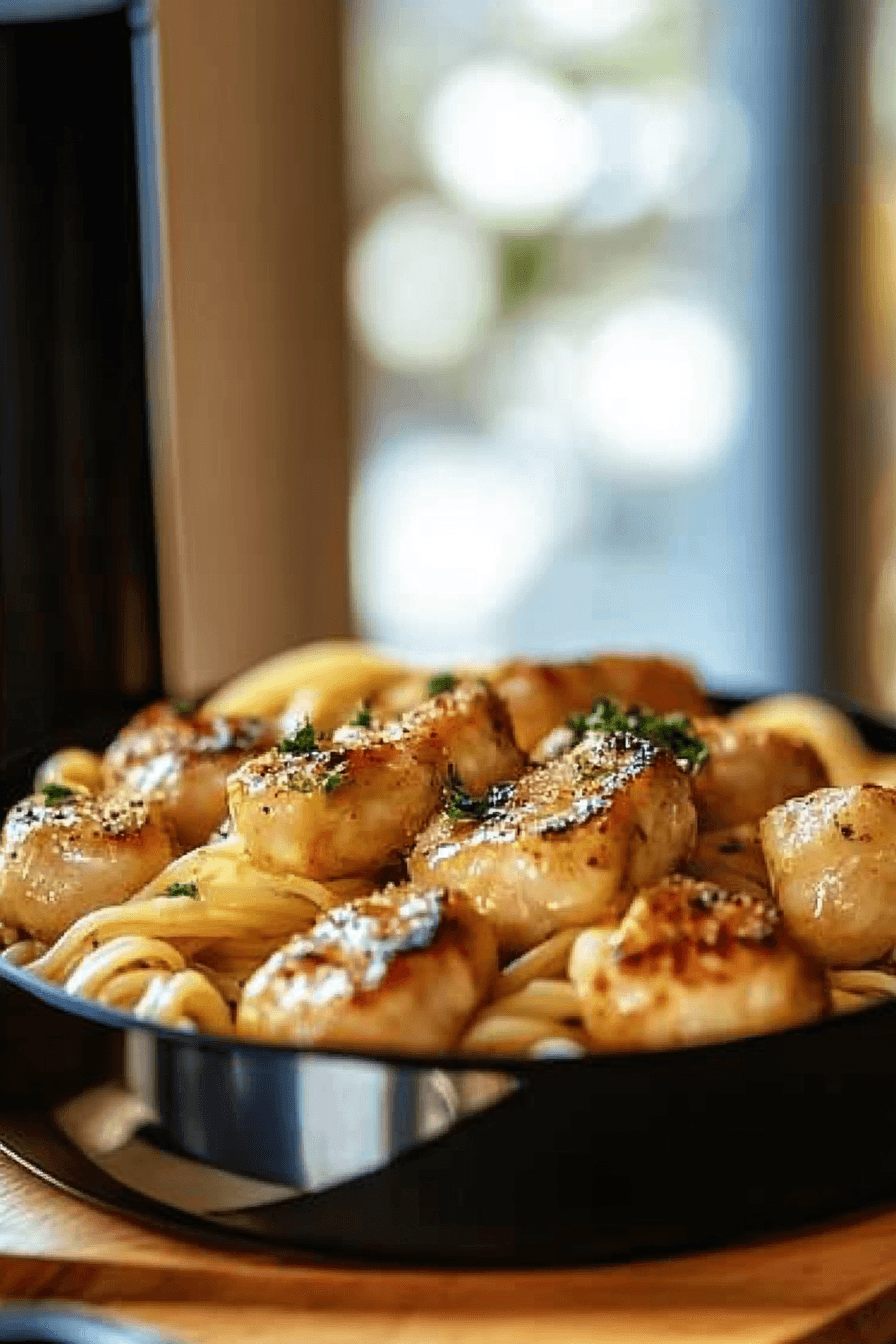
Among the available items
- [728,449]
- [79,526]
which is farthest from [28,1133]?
[728,449]

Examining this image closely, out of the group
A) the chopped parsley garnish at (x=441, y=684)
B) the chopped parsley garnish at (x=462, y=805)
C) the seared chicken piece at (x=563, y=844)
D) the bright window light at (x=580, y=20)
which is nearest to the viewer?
the seared chicken piece at (x=563, y=844)

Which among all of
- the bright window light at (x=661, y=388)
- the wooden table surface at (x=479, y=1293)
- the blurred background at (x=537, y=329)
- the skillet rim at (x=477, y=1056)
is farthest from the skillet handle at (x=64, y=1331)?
the bright window light at (x=661, y=388)

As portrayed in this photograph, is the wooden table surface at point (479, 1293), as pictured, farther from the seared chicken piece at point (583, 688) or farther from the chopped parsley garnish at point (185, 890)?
the seared chicken piece at point (583, 688)

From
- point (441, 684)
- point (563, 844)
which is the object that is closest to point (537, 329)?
point (441, 684)

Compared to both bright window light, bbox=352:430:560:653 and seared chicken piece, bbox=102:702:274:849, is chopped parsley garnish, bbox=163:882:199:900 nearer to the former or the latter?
seared chicken piece, bbox=102:702:274:849

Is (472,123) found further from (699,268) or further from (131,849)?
(131,849)

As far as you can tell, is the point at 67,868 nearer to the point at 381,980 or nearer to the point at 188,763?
the point at 188,763
